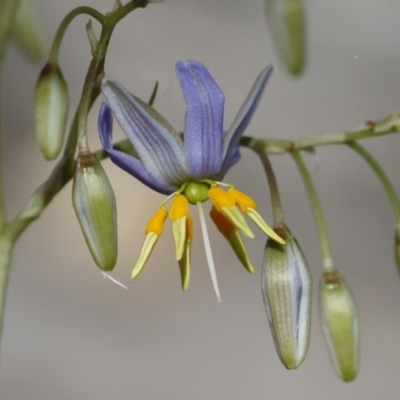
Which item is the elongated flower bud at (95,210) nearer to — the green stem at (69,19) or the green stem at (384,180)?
the green stem at (69,19)

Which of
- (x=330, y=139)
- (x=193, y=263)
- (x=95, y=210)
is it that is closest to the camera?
(x=95, y=210)

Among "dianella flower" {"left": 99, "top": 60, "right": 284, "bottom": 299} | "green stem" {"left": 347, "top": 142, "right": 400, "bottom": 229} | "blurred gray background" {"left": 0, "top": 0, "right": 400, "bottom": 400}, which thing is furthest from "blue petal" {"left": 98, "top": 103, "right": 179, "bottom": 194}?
"blurred gray background" {"left": 0, "top": 0, "right": 400, "bottom": 400}

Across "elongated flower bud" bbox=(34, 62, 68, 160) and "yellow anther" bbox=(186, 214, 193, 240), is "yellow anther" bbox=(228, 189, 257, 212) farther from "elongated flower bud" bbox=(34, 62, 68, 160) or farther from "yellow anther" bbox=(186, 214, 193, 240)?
"elongated flower bud" bbox=(34, 62, 68, 160)

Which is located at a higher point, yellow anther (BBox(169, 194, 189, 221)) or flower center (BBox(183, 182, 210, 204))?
flower center (BBox(183, 182, 210, 204))

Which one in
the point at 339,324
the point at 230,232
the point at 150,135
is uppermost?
the point at 150,135

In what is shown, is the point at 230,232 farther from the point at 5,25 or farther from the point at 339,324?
the point at 5,25

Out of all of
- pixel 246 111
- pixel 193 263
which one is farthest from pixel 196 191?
pixel 193 263
